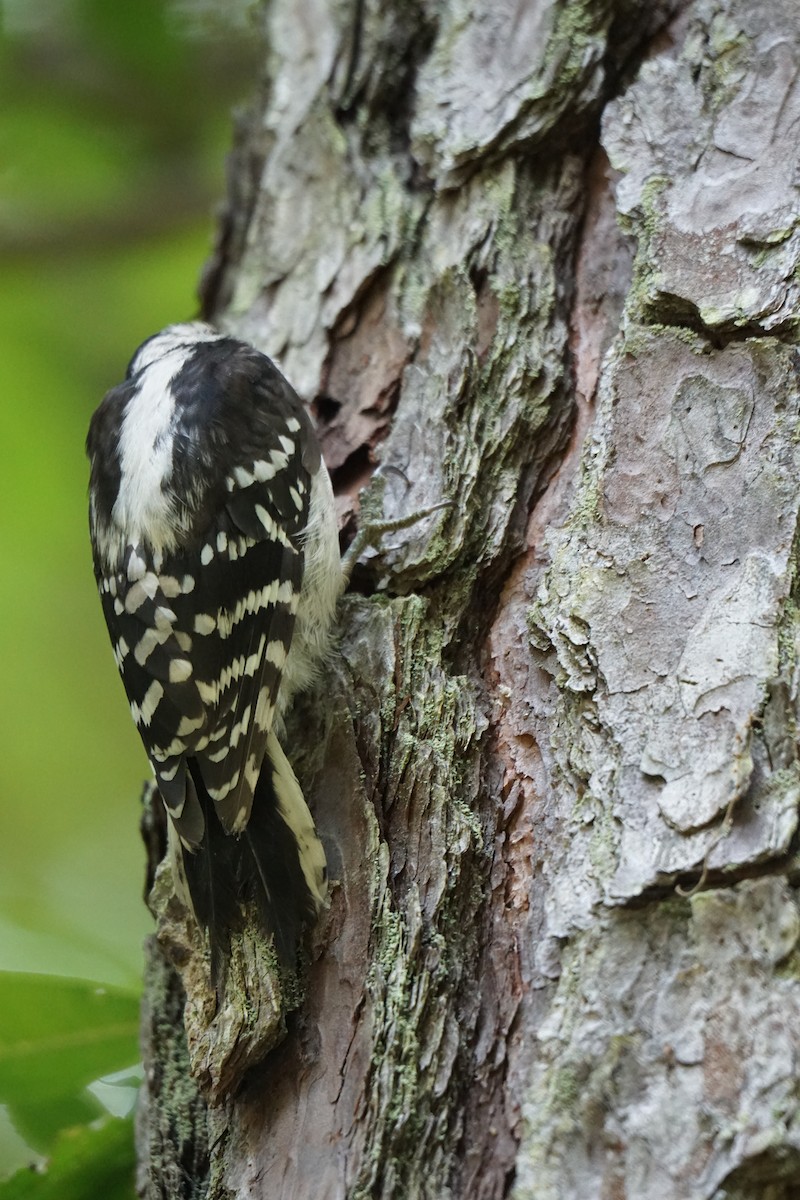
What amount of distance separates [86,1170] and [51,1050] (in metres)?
0.22

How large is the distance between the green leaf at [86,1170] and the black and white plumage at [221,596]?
0.47 m

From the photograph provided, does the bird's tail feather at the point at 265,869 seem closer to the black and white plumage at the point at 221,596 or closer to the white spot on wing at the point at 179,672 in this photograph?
the black and white plumage at the point at 221,596

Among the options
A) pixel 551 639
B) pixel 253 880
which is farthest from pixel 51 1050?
pixel 551 639

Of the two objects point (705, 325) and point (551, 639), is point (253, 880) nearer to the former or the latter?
point (551, 639)

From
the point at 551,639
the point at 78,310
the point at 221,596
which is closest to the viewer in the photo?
the point at 551,639

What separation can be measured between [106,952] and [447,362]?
59.3 inches

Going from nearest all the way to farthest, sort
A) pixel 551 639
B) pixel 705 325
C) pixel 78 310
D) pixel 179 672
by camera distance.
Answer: pixel 551 639, pixel 705 325, pixel 179 672, pixel 78 310

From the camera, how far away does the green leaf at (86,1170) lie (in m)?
1.92

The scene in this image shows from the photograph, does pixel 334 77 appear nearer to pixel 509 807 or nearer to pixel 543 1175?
pixel 509 807

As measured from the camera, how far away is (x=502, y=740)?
1858 mm

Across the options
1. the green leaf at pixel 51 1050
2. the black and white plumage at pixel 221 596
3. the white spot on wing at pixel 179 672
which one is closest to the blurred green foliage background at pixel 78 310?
the green leaf at pixel 51 1050

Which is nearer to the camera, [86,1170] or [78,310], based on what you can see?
[86,1170]

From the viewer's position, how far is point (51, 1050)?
2107 mm

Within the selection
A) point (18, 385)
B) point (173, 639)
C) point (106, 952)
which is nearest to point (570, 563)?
point (173, 639)
